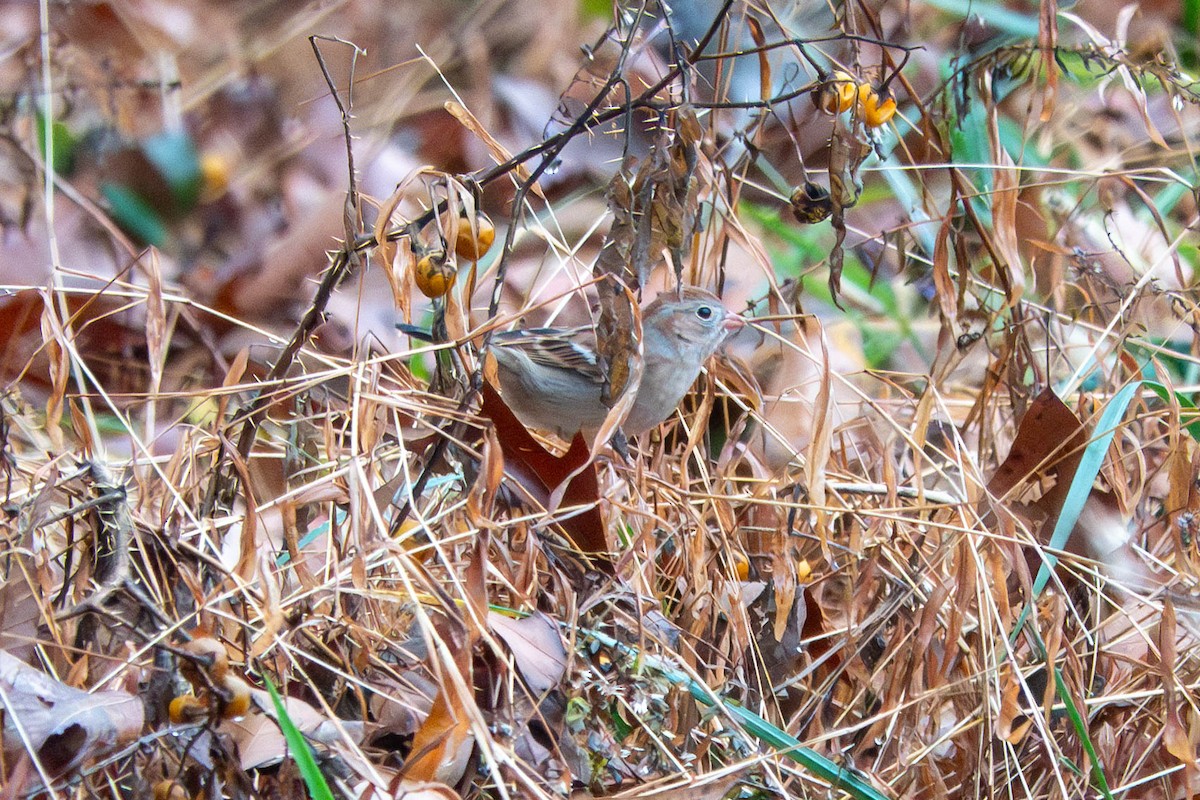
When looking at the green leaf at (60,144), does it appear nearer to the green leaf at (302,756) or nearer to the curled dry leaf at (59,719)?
the curled dry leaf at (59,719)

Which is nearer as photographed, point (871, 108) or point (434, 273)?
point (434, 273)

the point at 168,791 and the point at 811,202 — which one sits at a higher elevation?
the point at 811,202

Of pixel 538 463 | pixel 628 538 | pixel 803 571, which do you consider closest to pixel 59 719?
pixel 538 463

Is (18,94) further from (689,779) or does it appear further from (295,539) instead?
(689,779)

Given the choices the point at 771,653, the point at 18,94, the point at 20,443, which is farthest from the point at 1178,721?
the point at 18,94

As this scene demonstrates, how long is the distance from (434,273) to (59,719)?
665 millimetres

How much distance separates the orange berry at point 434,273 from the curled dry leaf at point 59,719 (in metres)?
0.59

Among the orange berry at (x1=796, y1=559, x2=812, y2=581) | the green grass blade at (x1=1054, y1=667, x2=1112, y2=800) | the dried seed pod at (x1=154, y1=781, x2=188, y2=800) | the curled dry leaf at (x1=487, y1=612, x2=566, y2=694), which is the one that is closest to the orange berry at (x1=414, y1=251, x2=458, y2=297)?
the curled dry leaf at (x1=487, y1=612, x2=566, y2=694)

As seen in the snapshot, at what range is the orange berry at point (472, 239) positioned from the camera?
1.44 meters

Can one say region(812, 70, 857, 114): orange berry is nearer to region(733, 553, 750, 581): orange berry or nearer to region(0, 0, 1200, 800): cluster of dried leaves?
region(0, 0, 1200, 800): cluster of dried leaves

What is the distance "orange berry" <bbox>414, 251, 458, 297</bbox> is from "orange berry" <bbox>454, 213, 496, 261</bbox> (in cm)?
3

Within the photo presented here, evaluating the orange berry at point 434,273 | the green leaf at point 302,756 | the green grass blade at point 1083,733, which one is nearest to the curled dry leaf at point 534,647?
the green leaf at point 302,756

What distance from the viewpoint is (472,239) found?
1.44 metres

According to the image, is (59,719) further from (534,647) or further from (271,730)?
(534,647)
